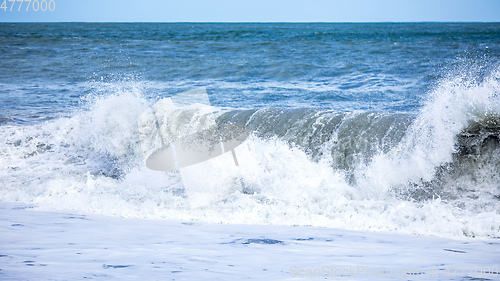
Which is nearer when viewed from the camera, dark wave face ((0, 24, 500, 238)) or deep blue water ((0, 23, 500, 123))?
dark wave face ((0, 24, 500, 238))

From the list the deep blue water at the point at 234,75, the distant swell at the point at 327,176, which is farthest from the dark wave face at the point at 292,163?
the deep blue water at the point at 234,75

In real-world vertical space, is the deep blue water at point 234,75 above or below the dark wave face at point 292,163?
above

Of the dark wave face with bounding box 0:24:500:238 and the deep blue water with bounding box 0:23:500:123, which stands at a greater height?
the deep blue water with bounding box 0:23:500:123

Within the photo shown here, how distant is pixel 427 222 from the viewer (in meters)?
4.53

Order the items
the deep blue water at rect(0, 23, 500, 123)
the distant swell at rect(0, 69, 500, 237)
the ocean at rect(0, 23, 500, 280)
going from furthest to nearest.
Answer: the deep blue water at rect(0, 23, 500, 123), the distant swell at rect(0, 69, 500, 237), the ocean at rect(0, 23, 500, 280)

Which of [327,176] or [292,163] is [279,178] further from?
[327,176]

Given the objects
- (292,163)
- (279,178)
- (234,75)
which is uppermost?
(234,75)

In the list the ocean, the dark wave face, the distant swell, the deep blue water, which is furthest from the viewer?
the deep blue water

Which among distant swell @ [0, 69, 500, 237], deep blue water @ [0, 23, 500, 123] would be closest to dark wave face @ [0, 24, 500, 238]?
distant swell @ [0, 69, 500, 237]

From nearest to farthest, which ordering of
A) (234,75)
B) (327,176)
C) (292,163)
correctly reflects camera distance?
(327,176) → (292,163) → (234,75)

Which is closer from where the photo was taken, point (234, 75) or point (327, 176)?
point (327, 176)

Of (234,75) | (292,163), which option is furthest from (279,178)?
(234,75)

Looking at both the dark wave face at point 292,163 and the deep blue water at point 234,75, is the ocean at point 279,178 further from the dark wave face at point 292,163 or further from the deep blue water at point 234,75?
the deep blue water at point 234,75

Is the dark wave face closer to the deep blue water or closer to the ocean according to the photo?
the ocean
